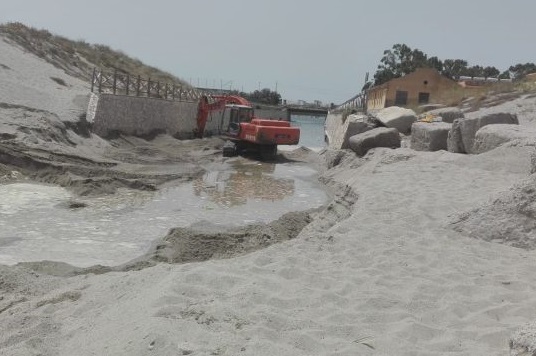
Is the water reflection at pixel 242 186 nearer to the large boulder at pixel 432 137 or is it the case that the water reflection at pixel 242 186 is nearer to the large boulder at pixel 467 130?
the large boulder at pixel 432 137

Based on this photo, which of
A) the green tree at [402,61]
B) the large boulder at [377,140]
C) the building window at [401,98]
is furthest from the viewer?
the green tree at [402,61]

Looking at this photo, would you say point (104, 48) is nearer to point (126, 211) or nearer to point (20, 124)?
point (20, 124)

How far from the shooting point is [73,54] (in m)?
43.0

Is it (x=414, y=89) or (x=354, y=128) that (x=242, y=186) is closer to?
(x=354, y=128)

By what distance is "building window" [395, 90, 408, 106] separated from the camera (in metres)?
42.4

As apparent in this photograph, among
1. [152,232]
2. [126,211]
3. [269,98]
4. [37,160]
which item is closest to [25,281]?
[152,232]

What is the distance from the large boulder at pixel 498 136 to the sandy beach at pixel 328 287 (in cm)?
192

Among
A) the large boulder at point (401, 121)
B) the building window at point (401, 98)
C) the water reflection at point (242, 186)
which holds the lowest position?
the water reflection at point (242, 186)

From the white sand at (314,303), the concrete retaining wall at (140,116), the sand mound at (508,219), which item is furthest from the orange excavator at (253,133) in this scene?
the sand mound at (508,219)

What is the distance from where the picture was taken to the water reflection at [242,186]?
15.1 meters

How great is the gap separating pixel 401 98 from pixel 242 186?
28459 millimetres

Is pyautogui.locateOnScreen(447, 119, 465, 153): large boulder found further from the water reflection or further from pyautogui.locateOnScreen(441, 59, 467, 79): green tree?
pyautogui.locateOnScreen(441, 59, 467, 79): green tree

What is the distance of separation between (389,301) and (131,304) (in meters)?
2.20

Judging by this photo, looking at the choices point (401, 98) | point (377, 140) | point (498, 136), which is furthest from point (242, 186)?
point (401, 98)
